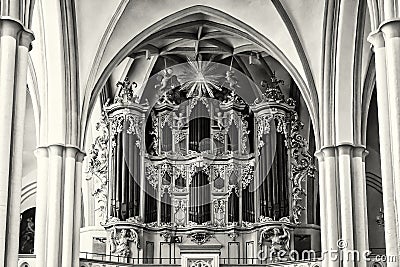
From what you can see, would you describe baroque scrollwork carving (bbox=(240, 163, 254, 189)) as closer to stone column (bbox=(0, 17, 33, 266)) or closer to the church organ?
the church organ

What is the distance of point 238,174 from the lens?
2289 centimetres

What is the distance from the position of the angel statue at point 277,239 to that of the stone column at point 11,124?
1046 cm

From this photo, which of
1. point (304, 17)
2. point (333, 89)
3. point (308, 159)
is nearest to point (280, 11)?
point (304, 17)

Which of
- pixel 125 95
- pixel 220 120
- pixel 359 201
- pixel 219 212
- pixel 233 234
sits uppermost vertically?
pixel 125 95

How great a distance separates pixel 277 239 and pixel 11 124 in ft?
35.3

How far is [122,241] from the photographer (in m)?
22.0

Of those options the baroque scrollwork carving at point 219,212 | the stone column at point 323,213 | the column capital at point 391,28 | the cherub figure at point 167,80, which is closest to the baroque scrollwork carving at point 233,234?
the baroque scrollwork carving at point 219,212

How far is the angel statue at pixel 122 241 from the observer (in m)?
22.0

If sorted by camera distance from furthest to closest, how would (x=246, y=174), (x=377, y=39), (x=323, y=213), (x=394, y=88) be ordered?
(x=246, y=174)
(x=323, y=213)
(x=377, y=39)
(x=394, y=88)

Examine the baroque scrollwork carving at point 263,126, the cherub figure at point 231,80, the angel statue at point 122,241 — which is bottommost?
the angel statue at point 122,241

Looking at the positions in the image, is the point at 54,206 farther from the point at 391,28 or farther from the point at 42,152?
the point at 391,28

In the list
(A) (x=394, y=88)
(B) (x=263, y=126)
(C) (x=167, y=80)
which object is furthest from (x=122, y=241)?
(A) (x=394, y=88)

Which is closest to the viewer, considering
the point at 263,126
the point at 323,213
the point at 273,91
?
the point at 323,213

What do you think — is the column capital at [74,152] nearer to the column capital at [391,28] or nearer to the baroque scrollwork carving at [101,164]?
the baroque scrollwork carving at [101,164]
